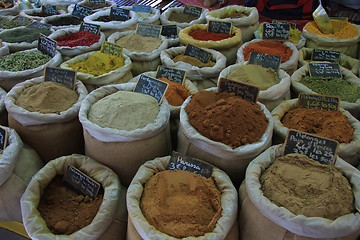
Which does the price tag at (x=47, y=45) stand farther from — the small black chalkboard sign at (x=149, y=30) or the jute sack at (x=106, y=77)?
the small black chalkboard sign at (x=149, y=30)

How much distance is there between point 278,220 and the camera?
80 centimetres

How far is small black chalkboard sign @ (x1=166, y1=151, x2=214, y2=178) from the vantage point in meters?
1.01

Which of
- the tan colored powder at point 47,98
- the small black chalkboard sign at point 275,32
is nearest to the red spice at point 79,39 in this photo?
the tan colored powder at point 47,98

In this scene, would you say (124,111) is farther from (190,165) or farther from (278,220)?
(278,220)

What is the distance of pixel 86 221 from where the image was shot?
950mm

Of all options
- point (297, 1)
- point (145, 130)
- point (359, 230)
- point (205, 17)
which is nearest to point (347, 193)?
point (359, 230)

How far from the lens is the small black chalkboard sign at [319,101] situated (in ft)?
4.25

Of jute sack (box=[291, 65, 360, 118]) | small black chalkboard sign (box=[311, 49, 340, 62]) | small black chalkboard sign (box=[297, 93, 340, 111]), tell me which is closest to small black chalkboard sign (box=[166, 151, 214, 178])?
small black chalkboard sign (box=[297, 93, 340, 111])

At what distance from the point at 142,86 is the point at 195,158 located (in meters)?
0.48

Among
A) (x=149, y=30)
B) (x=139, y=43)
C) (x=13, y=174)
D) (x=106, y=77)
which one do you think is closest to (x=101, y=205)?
(x=13, y=174)

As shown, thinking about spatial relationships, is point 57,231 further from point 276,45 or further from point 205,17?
point 205,17

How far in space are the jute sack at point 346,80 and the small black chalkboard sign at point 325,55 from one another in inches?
6.8

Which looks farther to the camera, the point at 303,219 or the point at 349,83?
the point at 349,83

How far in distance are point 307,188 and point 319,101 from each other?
621mm
